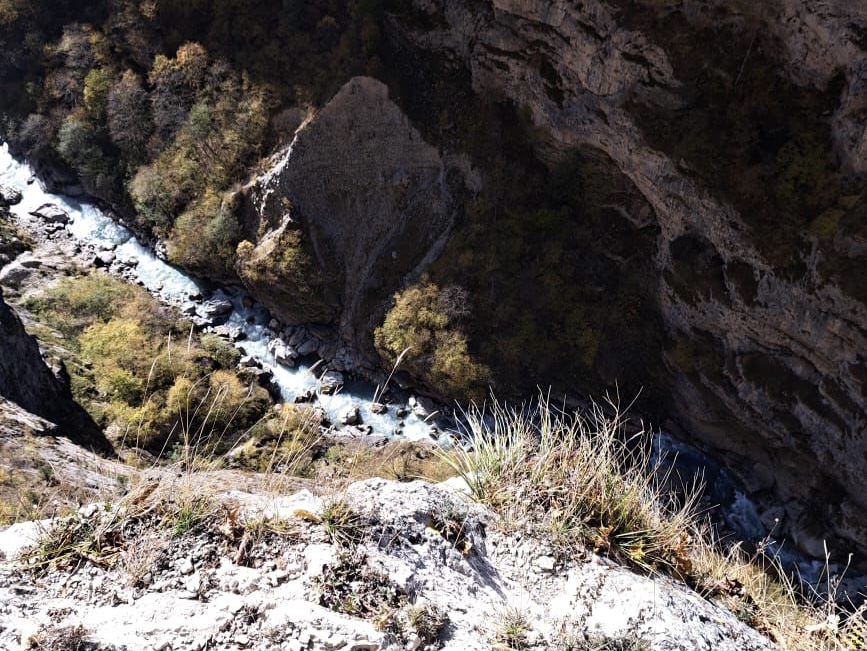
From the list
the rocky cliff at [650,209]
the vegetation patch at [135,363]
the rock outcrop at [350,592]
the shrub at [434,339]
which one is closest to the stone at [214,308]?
the vegetation patch at [135,363]

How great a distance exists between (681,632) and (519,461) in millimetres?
1995

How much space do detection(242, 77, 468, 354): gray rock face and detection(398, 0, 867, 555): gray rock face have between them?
177 inches

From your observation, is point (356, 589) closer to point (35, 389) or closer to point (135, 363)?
point (35, 389)

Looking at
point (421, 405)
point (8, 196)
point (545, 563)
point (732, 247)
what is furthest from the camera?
point (8, 196)

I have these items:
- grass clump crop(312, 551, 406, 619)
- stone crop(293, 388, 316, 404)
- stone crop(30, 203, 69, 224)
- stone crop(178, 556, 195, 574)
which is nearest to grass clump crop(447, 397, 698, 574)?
grass clump crop(312, 551, 406, 619)

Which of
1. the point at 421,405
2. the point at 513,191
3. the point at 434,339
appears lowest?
the point at 421,405

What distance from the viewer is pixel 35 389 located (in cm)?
1859

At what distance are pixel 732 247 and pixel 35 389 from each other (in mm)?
24013

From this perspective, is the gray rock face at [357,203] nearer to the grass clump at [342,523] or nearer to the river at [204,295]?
the river at [204,295]

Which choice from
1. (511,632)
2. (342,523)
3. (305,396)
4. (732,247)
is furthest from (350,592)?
(305,396)

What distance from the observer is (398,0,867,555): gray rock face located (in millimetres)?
15836

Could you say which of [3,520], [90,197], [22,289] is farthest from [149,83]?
[3,520]

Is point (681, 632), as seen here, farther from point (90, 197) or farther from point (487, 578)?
point (90, 197)

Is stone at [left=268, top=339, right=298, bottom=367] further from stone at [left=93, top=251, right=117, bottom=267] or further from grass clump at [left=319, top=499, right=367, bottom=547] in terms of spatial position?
grass clump at [left=319, top=499, right=367, bottom=547]
